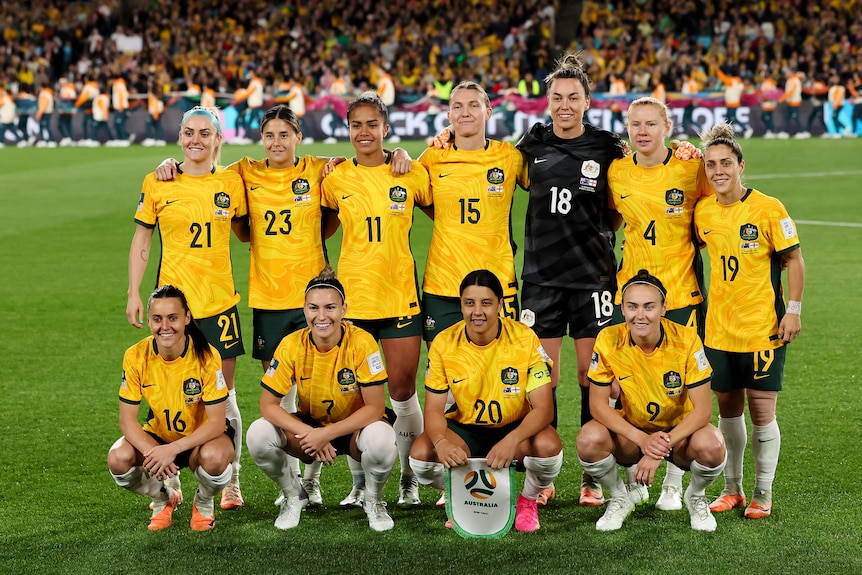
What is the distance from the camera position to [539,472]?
5129 mm

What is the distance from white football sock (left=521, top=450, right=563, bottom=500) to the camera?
509 cm

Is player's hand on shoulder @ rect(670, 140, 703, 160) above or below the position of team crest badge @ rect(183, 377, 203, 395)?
above

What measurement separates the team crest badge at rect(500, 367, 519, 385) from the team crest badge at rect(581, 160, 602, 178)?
112cm

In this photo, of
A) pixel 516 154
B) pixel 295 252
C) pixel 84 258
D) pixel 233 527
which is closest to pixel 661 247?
pixel 516 154

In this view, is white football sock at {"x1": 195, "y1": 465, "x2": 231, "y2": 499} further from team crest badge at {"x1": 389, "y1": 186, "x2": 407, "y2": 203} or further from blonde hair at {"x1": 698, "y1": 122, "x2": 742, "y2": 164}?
blonde hair at {"x1": 698, "y1": 122, "x2": 742, "y2": 164}

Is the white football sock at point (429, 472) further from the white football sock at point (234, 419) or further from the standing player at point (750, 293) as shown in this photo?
the standing player at point (750, 293)

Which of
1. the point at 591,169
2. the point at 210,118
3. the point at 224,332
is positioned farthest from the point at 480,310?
the point at 210,118

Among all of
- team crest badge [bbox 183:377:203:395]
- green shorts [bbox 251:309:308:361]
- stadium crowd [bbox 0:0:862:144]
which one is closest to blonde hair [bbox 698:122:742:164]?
green shorts [bbox 251:309:308:361]

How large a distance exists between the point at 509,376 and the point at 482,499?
0.59m

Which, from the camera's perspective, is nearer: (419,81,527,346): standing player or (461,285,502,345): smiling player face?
(461,285,502,345): smiling player face

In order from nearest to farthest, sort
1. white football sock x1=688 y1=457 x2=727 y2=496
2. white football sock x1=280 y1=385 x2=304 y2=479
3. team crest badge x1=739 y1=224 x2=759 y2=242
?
white football sock x1=688 y1=457 x2=727 y2=496
team crest badge x1=739 y1=224 x2=759 y2=242
white football sock x1=280 y1=385 x2=304 y2=479

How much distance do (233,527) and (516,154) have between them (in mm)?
2388

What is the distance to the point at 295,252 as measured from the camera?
5.61m

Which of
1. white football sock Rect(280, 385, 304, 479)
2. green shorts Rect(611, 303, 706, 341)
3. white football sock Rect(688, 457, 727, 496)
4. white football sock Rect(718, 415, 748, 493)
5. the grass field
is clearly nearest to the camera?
the grass field
